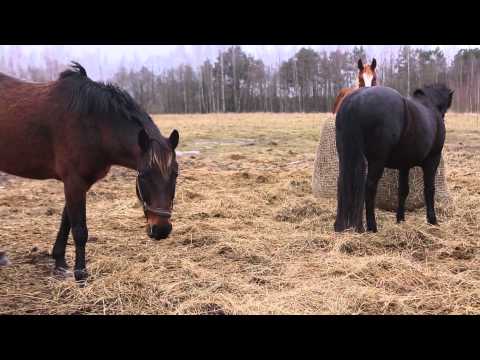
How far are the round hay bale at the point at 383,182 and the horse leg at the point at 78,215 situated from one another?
3.85 m

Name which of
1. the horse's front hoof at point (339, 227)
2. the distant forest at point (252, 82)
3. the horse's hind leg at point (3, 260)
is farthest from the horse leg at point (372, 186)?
the distant forest at point (252, 82)

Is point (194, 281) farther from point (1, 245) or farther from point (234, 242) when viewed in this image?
point (1, 245)

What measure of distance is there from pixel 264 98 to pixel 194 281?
38.9 m

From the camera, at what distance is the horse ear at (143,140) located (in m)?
3.11

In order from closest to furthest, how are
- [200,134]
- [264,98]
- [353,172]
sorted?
[353,172]
[200,134]
[264,98]

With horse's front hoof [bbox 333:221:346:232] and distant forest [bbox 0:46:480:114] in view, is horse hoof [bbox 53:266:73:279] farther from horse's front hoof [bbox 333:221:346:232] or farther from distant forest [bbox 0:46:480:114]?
distant forest [bbox 0:46:480:114]

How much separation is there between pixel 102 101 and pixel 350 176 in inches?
108

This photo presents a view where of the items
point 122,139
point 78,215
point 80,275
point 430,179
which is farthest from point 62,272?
point 430,179

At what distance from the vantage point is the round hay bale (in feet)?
18.8

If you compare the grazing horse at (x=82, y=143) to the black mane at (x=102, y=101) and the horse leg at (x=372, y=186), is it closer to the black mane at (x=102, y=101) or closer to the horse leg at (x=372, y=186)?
the black mane at (x=102, y=101)

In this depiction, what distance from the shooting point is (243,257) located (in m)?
4.04

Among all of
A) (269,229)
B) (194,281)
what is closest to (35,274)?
(194,281)

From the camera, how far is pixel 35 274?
372 centimetres

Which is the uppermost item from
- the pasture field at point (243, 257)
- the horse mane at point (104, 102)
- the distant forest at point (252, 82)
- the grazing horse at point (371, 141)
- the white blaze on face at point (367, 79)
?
the distant forest at point (252, 82)
